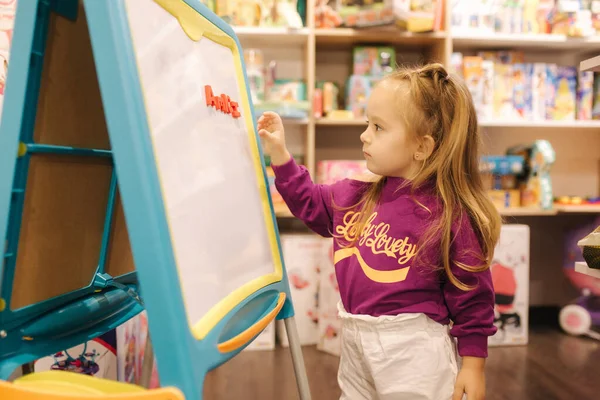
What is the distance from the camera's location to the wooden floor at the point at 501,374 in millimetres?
1777

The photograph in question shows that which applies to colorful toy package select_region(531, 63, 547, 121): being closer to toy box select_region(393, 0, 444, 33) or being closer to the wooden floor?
toy box select_region(393, 0, 444, 33)

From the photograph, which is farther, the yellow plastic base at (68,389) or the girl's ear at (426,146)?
the girl's ear at (426,146)

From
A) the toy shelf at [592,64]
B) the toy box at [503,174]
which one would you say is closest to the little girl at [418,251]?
the toy shelf at [592,64]

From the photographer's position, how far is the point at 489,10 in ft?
7.88

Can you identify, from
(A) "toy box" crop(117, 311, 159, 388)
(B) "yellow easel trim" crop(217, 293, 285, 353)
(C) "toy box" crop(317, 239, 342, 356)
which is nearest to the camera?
(B) "yellow easel trim" crop(217, 293, 285, 353)

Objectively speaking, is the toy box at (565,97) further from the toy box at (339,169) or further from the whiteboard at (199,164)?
the whiteboard at (199,164)

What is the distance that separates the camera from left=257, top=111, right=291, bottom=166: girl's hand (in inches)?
41.6

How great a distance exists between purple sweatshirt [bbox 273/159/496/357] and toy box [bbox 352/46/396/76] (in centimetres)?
153

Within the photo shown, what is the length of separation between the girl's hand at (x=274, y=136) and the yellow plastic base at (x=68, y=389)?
1.92 feet

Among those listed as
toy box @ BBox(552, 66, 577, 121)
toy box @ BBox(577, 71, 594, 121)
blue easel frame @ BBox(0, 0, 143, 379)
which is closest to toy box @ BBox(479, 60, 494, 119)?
toy box @ BBox(552, 66, 577, 121)

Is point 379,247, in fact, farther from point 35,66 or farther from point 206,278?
point 35,66

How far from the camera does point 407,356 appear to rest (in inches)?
36.2

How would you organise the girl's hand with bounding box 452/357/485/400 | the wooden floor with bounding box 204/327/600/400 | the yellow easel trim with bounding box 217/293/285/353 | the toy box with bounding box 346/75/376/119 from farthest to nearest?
the toy box with bounding box 346/75/376/119 → the wooden floor with bounding box 204/327/600/400 → the girl's hand with bounding box 452/357/485/400 → the yellow easel trim with bounding box 217/293/285/353

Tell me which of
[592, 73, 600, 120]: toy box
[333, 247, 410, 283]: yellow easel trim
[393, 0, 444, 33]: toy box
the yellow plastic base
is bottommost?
the yellow plastic base
